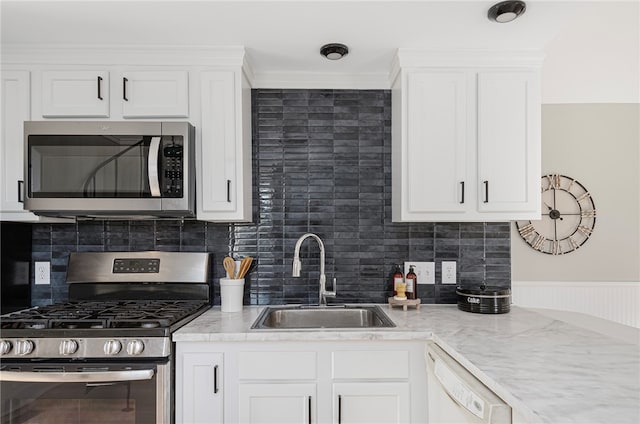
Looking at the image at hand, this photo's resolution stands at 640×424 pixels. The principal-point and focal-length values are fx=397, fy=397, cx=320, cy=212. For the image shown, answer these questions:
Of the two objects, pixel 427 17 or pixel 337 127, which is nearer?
pixel 427 17

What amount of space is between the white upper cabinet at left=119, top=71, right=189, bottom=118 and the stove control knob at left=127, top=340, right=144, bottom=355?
1.08 meters

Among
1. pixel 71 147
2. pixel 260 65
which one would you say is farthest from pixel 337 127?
pixel 71 147

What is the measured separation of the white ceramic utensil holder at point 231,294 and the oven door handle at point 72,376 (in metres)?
0.58

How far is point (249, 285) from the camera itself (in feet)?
7.61

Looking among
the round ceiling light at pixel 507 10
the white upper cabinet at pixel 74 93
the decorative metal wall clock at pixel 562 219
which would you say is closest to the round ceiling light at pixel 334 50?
the round ceiling light at pixel 507 10

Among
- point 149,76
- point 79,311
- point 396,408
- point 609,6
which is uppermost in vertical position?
point 609,6

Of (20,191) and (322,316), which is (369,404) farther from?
(20,191)

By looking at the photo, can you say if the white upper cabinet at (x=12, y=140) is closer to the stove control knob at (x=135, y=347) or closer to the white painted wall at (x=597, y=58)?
the stove control knob at (x=135, y=347)

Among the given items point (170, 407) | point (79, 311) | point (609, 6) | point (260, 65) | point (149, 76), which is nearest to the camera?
point (170, 407)

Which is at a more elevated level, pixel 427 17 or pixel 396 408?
pixel 427 17

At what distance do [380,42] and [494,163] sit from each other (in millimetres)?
834

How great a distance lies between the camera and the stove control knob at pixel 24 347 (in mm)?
1577

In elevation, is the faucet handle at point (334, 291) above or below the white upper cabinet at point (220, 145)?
below

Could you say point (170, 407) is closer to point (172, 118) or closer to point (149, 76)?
point (172, 118)
